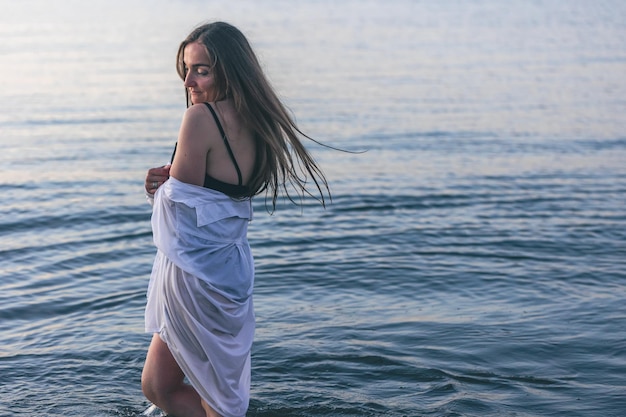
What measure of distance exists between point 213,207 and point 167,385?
105cm

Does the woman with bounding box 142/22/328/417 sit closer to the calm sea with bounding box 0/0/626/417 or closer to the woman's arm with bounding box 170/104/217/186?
the woman's arm with bounding box 170/104/217/186

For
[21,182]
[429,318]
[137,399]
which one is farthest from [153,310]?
[21,182]

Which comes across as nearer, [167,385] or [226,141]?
[226,141]

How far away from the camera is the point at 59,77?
24828mm

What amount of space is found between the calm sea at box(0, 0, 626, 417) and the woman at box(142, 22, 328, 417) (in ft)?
4.60

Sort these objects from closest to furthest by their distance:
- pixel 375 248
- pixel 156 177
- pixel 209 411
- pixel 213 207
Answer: pixel 213 207
pixel 156 177
pixel 209 411
pixel 375 248

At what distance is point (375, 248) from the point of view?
31.1 ft

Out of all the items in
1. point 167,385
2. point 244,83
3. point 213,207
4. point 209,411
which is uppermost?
point 244,83

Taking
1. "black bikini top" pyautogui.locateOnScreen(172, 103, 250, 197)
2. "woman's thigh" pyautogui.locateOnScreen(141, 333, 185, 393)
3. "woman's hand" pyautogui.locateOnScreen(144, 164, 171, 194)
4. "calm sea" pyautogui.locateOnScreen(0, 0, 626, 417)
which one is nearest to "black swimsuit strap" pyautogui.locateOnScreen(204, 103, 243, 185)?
"black bikini top" pyautogui.locateOnScreen(172, 103, 250, 197)

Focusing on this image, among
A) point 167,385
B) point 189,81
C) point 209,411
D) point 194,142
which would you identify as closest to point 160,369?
point 167,385

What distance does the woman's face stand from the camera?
4223 millimetres

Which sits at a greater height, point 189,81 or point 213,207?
point 189,81

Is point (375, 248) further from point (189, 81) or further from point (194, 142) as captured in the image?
point (194, 142)

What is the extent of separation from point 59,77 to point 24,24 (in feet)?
68.4
